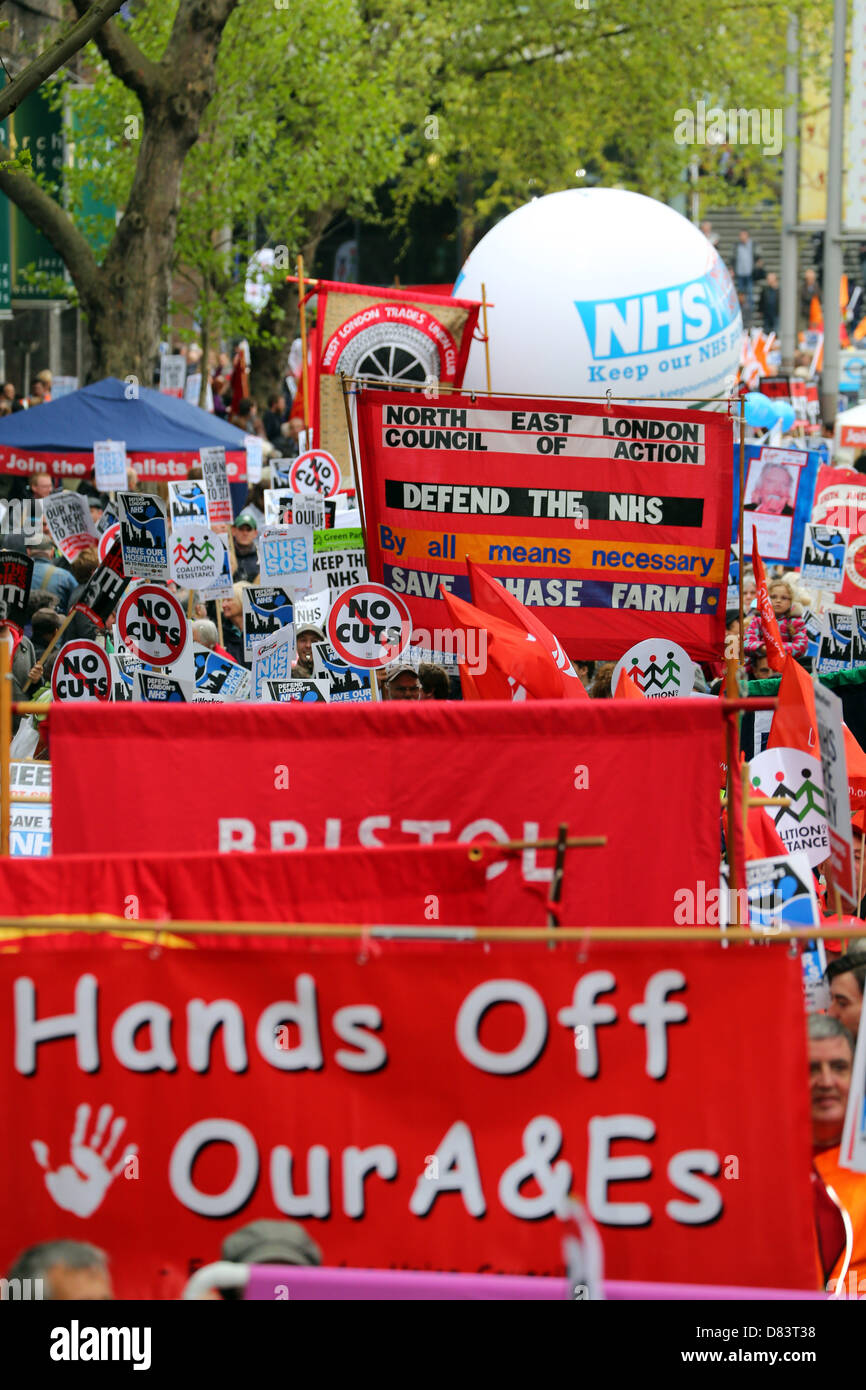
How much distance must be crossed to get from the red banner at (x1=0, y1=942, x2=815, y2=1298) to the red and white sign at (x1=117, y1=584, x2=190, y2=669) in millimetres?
4485

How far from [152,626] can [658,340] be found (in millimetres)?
5174

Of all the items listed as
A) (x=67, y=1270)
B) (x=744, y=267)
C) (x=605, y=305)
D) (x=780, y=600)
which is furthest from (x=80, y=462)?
(x=744, y=267)

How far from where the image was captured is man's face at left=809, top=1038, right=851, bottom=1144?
4.46 meters

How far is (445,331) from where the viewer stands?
510 inches

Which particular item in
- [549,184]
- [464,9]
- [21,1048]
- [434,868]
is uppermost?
[464,9]

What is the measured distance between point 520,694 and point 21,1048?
133 inches

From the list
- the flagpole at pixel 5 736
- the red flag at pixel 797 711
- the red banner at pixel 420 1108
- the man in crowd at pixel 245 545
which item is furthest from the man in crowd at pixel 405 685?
A: the man in crowd at pixel 245 545

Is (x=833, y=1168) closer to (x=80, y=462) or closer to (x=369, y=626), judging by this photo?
(x=369, y=626)

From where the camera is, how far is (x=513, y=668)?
6.76 meters

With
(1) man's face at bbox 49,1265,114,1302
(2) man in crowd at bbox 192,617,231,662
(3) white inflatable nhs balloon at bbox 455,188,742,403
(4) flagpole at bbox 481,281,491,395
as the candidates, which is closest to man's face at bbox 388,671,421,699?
(2) man in crowd at bbox 192,617,231,662
